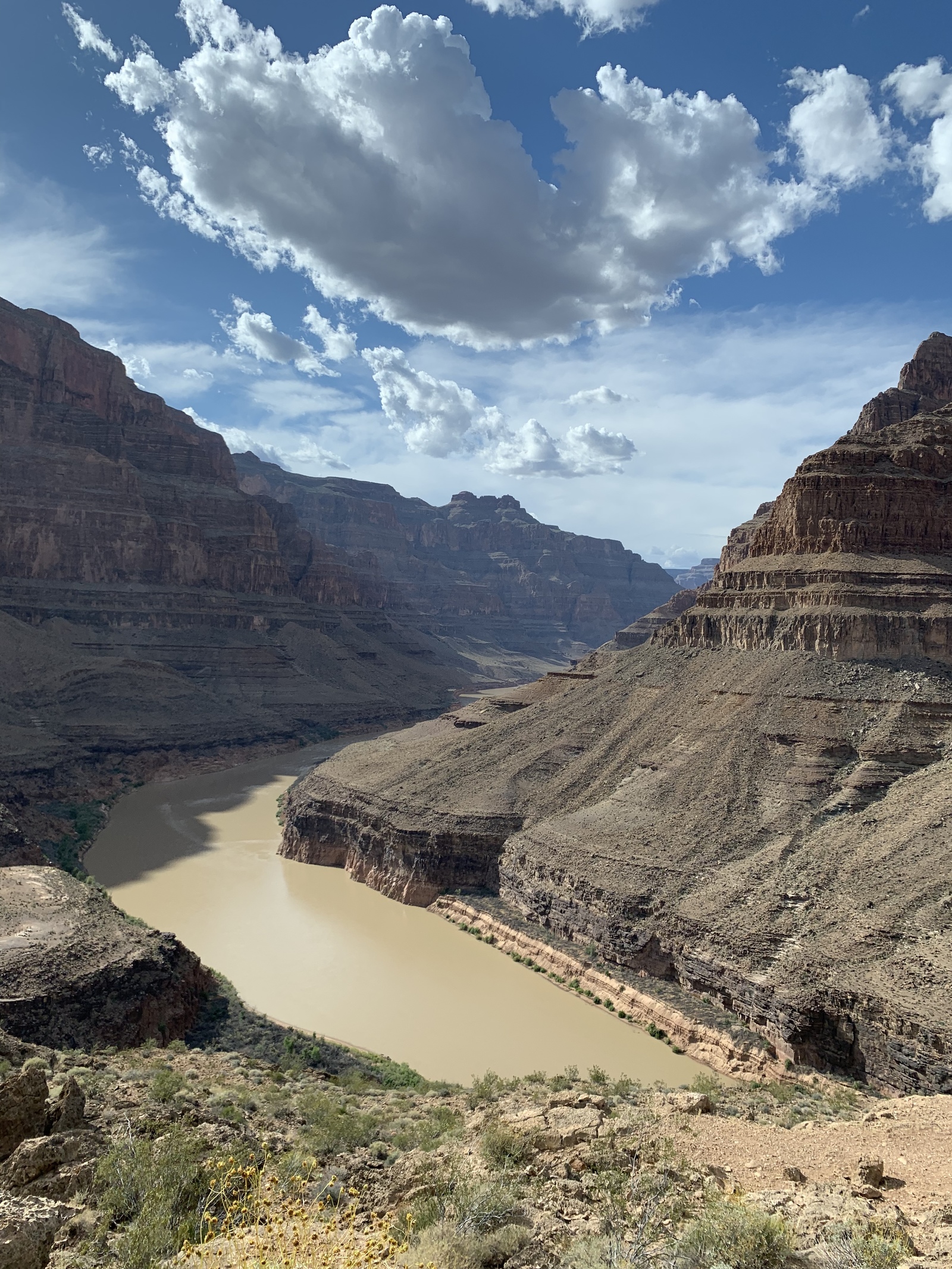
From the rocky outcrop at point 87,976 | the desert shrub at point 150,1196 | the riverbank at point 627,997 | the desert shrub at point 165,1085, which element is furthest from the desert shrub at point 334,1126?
the riverbank at point 627,997

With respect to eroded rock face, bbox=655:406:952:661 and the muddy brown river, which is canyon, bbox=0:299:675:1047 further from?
eroded rock face, bbox=655:406:952:661

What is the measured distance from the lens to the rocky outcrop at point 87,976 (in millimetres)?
24922

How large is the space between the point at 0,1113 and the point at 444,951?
90.7 feet

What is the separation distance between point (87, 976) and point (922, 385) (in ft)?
234

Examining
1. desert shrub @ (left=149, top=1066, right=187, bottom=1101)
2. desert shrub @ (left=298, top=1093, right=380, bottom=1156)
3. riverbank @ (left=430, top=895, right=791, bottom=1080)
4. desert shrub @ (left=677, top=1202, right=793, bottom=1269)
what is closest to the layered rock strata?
riverbank @ (left=430, top=895, right=791, bottom=1080)

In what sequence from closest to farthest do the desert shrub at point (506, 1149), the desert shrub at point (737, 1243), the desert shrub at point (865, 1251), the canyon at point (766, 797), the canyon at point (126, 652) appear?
the desert shrub at point (865, 1251), the desert shrub at point (737, 1243), the desert shrub at point (506, 1149), the canyon at point (766, 797), the canyon at point (126, 652)

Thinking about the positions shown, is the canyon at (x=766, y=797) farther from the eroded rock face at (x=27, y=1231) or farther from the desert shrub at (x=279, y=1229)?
the eroded rock face at (x=27, y=1231)

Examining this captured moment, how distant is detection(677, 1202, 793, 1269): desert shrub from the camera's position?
9.58m

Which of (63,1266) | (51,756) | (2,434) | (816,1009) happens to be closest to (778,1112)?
(816,1009)

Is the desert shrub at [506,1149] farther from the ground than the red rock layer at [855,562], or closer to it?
closer to it

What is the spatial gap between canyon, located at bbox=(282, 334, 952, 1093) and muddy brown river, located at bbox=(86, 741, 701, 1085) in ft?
8.76

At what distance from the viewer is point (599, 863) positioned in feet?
123

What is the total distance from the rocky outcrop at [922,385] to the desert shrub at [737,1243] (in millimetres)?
66998

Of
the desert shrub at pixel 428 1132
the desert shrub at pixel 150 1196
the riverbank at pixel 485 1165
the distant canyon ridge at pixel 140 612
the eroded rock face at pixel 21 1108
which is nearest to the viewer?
the desert shrub at pixel 150 1196
